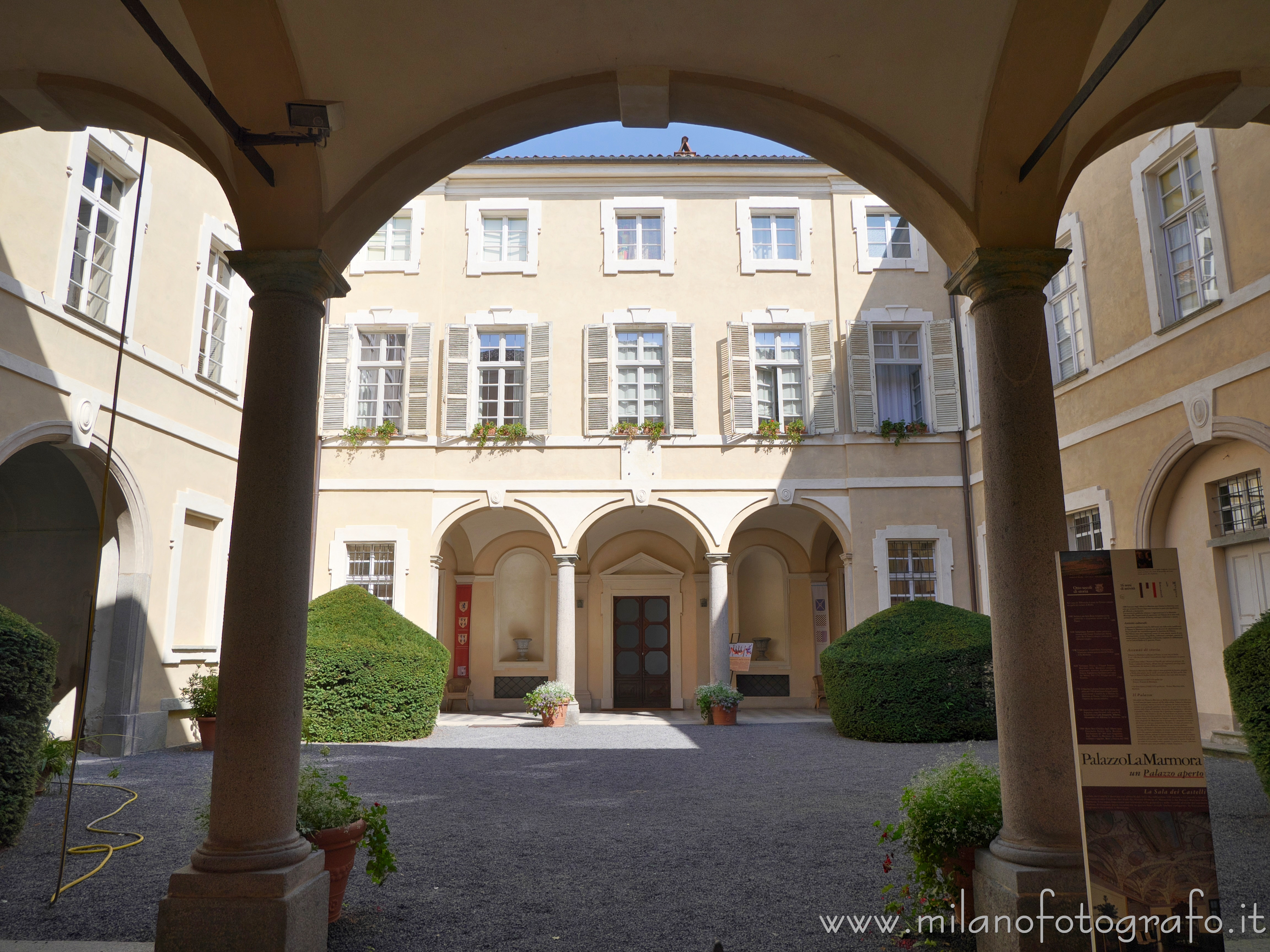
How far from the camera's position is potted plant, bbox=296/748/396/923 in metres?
4.02

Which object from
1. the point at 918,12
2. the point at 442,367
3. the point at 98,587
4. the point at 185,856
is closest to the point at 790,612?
the point at 442,367

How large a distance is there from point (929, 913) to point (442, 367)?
12736 millimetres

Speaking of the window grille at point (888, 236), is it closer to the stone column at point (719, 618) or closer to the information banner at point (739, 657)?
the stone column at point (719, 618)

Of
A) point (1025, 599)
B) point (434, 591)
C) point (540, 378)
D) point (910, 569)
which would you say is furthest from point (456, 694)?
point (1025, 599)

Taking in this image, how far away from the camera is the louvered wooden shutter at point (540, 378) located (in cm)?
1511

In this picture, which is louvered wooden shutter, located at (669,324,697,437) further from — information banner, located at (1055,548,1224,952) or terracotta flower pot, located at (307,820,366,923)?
information banner, located at (1055,548,1224,952)

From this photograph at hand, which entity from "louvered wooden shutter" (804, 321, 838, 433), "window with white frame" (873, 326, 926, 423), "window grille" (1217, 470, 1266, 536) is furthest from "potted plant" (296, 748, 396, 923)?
"window with white frame" (873, 326, 926, 423)

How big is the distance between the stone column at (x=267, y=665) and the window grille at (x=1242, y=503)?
28.6 feet

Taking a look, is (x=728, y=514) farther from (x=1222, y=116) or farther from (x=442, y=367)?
(x=1222, y=116)

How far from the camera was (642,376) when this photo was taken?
608 inches

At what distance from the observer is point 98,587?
397 inches

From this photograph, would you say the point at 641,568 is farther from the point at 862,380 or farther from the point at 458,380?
the point at 862,380

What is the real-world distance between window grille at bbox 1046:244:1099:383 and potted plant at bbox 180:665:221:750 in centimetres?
1087

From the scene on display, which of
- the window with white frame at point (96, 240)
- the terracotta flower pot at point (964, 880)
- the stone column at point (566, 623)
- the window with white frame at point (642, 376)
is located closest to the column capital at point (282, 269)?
the terracotta flower pot at point (964, 880)
